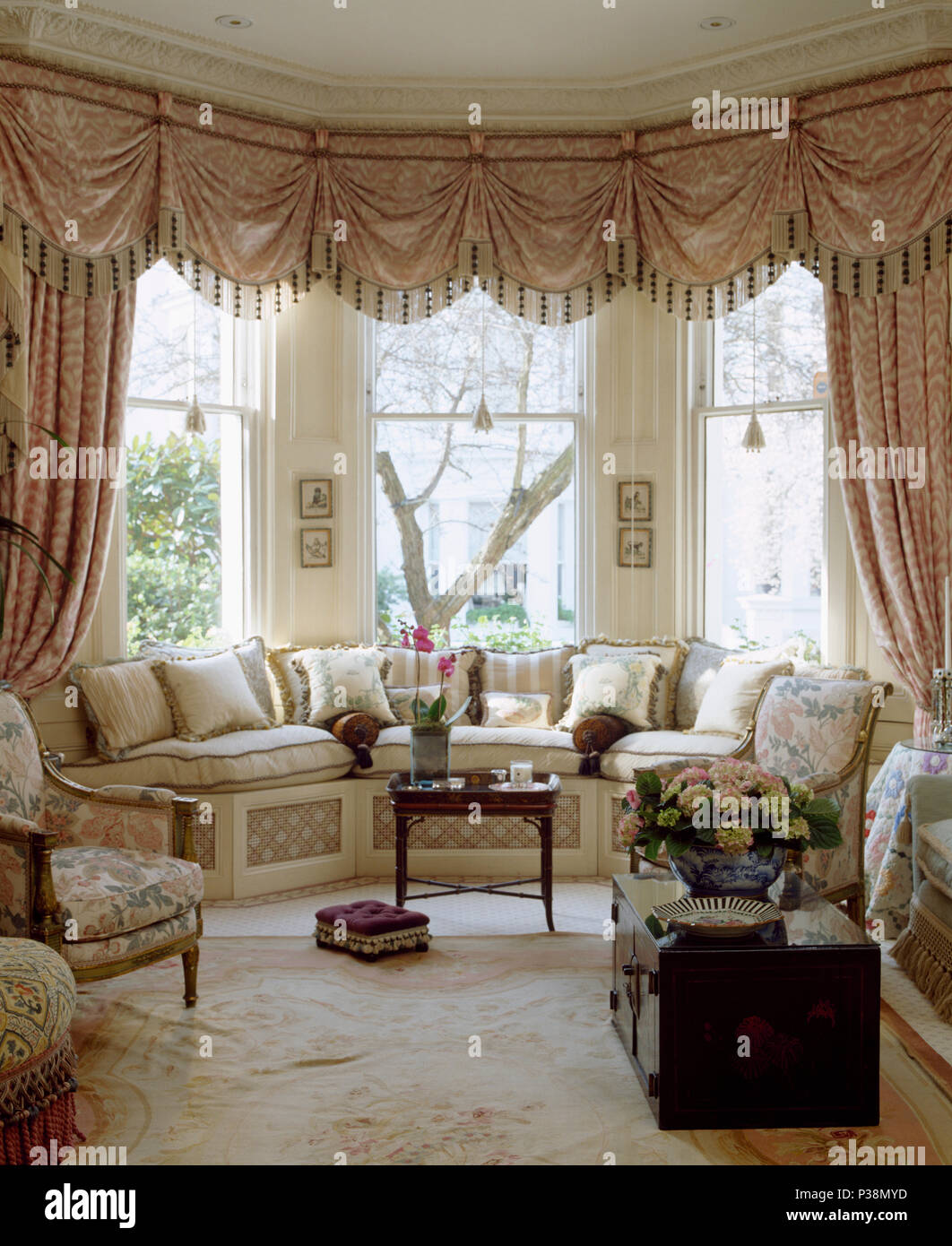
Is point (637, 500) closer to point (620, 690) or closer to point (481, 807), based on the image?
point (620, 690)

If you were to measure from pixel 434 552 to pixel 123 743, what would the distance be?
2015 mm

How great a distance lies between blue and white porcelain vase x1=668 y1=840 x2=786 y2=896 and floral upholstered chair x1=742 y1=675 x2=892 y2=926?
37.9 inches

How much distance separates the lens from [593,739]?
18.6 ft

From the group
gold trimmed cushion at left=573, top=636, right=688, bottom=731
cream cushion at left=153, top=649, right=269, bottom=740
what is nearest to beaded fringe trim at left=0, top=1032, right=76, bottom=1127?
cream cushion at left=153, top=649, right=269, bottom=740

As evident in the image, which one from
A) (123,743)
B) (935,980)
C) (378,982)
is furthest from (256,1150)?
(123,743)

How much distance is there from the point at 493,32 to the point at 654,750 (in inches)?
131

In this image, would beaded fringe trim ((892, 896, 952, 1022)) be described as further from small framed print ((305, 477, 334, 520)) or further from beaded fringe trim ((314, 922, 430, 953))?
small framed print ((305, 477, 334, 520))

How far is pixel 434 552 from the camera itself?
6.54m

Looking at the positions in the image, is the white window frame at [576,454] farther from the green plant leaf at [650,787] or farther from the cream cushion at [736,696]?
the green plant leaf at [650,787]

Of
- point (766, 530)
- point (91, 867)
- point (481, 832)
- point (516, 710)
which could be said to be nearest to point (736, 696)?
point (766, 530)

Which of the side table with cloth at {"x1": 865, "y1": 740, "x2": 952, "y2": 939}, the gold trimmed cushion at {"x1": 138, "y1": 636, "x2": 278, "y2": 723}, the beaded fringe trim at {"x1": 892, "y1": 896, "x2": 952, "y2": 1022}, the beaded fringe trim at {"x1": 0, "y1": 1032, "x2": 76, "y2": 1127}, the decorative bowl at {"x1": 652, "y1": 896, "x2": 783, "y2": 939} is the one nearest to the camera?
the beaded fringe trim at {"x1": 0, "y1": 1032, "x2": 76, "y2": 1127}

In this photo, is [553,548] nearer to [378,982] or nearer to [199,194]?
[199,194]

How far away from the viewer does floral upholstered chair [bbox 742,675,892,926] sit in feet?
14.5

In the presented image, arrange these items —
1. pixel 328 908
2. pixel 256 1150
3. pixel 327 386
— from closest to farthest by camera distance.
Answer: pixel 256 1150, pixel 328 908, pixel 327 386
